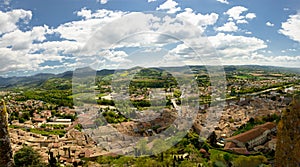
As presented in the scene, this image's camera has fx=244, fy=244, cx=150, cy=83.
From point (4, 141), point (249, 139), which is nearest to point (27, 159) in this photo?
point (4, 141)

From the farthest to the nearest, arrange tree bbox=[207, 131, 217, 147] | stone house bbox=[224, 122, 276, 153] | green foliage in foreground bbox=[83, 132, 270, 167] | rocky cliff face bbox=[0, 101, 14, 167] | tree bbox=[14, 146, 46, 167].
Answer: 1. tree bbox=[207, 131, 217, 147]
2. stone house bbox=[224, 122, 276, 153]
3. tree bbox=[14, 146, 46, 167]
4. green foliage in foreground bbox=[83, 132, 270, 167]
5. rocky cliff face bbox=[0, 101, 14, 167]

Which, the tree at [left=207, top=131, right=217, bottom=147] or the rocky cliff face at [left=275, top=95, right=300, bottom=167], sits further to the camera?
the tree at [left=207, top=131, right=217, bottom=147]

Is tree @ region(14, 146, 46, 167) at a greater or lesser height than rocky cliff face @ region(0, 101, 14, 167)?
lesser

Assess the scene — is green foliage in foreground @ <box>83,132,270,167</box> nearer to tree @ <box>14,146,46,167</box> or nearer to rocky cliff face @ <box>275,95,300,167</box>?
tree @ <box>14,146,46,167</box>

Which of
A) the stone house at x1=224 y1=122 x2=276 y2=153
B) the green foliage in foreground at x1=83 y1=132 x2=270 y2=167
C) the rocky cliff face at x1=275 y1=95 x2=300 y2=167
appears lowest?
the stone house at x1=224 y1=122 x2=276 y2=153

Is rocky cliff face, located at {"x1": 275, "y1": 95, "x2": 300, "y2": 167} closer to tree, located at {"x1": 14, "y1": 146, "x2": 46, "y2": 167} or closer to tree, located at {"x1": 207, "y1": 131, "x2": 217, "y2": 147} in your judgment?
tree, located at {"x1": 14, "y1": 146, "x2": 46, "y2": 167}

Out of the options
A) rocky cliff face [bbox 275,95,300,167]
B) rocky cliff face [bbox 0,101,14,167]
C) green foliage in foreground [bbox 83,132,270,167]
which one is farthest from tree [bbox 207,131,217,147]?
rocky cliff face [bbox 0,101,14,167]

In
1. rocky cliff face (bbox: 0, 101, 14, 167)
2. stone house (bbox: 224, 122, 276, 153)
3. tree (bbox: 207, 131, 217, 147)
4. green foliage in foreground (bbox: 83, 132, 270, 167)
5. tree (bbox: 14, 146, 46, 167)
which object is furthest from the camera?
tree (bbox: 207, 131, 217, 147)

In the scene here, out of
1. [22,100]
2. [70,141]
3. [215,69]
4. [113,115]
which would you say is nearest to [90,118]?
[113,115]

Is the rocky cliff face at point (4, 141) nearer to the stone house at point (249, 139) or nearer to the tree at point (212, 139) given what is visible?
the stone house at point (249, 139)
